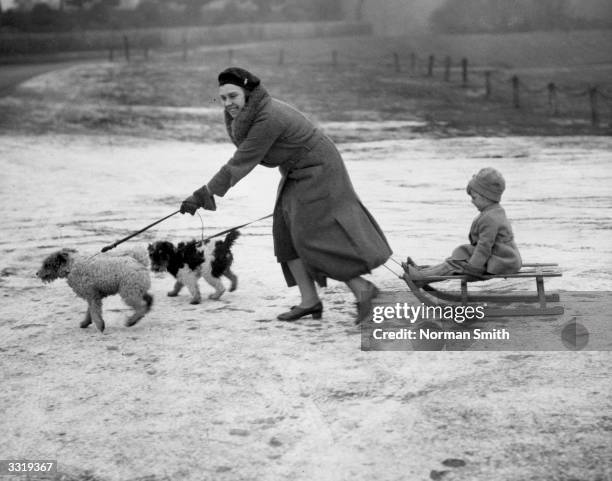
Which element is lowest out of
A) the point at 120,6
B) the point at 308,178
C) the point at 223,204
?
the point at 223,204

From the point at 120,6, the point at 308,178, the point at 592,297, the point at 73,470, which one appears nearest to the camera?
Answer: the point at 73,470

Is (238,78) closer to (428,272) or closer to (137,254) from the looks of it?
(137,254)

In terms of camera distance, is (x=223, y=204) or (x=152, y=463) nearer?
(x=152, y=463)

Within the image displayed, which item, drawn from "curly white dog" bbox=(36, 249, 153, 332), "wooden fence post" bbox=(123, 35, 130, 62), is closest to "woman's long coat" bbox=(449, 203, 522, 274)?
"curly white dog" bbox=(36, 249, 153, 332)

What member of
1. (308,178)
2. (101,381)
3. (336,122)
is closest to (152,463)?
(101,381)

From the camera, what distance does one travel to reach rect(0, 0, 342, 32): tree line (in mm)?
30984

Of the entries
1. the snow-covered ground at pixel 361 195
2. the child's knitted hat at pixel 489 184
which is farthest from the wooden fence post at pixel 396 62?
the child's knitted hat at pixel 489 184

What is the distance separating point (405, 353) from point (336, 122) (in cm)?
1674

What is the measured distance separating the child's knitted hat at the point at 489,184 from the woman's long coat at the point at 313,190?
777 millimetres

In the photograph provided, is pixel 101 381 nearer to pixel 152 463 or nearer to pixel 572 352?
pixel 152 463

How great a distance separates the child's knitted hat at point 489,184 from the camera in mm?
5918

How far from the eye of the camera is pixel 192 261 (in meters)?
7.19

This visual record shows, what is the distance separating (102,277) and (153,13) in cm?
2855

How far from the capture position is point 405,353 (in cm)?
566
